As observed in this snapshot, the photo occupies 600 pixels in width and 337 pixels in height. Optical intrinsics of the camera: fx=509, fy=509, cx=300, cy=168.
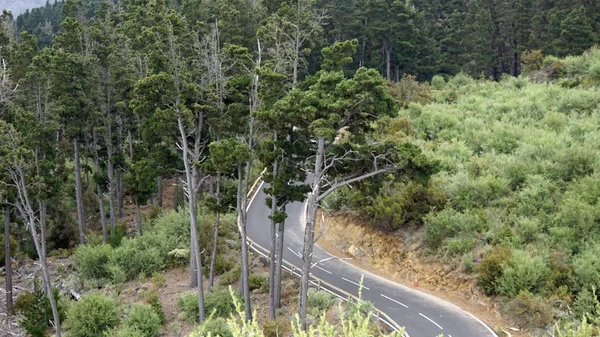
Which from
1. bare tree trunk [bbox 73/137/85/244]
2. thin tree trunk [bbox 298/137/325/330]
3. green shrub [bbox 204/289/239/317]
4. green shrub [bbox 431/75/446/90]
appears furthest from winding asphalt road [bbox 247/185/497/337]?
green shrub [bbox 431/75/446/90]

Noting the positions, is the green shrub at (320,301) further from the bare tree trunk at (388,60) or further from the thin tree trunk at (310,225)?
the bare tree trunk at (388,60)

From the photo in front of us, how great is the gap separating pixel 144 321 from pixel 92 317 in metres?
2.27

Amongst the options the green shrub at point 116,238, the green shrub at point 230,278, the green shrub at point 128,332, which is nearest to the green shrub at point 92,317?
the green shrub at point 128,332

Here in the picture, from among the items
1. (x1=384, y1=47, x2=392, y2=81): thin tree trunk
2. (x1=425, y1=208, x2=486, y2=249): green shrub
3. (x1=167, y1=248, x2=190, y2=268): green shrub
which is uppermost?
(x1=384, y1=47, x2=392, y2=81): thin tree trunk

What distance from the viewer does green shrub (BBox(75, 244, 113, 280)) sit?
26547mm

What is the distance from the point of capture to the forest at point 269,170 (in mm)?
17859

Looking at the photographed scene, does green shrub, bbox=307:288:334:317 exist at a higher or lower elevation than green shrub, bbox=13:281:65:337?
higher

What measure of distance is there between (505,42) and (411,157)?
5078 cm

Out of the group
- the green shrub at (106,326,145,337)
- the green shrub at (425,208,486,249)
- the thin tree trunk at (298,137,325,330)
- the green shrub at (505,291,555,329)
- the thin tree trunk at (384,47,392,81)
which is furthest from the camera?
the thin tree trunk at (384,47,392,81)

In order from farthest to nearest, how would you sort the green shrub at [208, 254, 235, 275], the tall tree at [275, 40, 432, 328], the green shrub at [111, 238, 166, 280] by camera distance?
the green shrub at [111, 238, 166, 280]
the green shrub at [208, 254, 235, 275]
the tall tree at [275, 40, 432, 328]

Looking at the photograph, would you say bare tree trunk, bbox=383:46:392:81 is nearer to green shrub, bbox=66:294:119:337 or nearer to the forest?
the forest

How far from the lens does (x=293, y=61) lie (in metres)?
19.4

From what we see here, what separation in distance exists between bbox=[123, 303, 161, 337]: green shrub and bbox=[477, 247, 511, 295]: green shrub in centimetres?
1300

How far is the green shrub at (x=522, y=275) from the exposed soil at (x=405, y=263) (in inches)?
37.2
